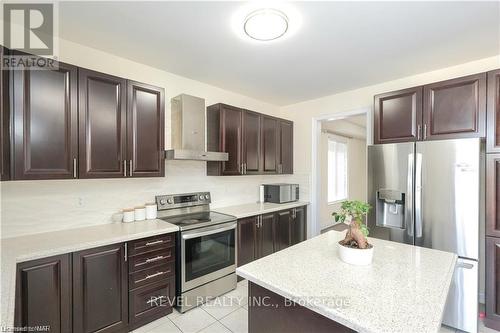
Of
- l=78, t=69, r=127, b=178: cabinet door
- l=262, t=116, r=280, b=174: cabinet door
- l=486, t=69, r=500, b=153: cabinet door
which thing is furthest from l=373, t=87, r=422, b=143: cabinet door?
l=78, t=69, r=127, b=178: cabinet door

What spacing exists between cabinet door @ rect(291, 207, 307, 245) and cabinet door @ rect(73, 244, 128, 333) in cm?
239

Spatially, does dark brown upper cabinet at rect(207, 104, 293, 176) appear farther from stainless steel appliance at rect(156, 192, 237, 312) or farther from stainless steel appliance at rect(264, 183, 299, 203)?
stainless steel appliance at rect(156, 192, 237, 312)

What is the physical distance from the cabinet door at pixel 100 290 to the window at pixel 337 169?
15.9ft

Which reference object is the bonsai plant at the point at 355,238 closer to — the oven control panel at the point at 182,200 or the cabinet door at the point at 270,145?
the oven control panel at the point at 182,200

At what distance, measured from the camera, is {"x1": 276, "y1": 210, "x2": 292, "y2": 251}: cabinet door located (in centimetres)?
331

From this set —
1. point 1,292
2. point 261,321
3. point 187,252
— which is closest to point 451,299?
point 261,321

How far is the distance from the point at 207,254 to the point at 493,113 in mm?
2973

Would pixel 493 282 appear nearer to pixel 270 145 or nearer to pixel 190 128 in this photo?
pixel 270 145

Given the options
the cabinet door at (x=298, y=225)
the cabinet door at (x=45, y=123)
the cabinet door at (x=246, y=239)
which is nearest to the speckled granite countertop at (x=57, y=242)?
the cabinet door at (x=45, y=123)

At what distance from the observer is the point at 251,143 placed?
10.9 feet

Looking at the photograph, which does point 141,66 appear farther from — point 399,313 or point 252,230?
point 399,313

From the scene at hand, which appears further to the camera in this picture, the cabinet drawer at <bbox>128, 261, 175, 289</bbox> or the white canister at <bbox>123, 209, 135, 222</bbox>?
the white canister at <bbox>123, 209, 135, 222</bbox>

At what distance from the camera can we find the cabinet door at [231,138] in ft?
9.78

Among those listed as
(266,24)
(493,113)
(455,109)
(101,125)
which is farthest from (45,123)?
(493,113)
